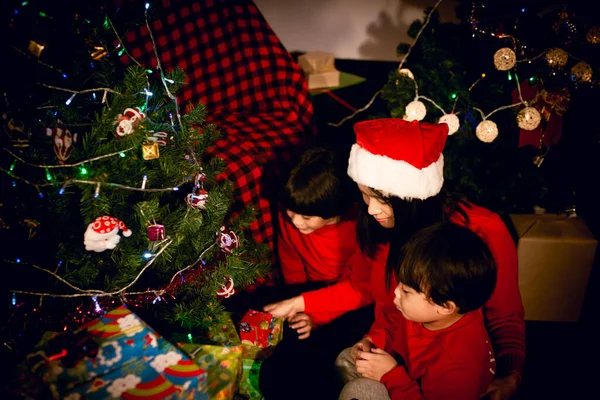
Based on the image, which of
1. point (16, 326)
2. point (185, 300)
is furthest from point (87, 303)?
point (185, 300)

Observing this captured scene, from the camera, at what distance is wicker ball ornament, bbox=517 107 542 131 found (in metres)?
1.72

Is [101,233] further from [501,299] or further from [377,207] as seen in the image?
[501,299]

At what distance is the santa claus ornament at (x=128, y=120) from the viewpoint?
3.64 feet

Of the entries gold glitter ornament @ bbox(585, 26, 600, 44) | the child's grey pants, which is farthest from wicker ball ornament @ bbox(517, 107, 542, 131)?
the child's grey pants

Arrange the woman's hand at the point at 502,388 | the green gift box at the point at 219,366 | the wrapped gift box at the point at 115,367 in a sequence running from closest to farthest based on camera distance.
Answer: the wrapped gift box at the point at 115,367 → the green gift box at the point at 219,366 → the woman's hand at the point at 502,388

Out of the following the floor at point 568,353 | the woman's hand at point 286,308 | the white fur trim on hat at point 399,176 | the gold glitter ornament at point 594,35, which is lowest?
the floor at point 568,353

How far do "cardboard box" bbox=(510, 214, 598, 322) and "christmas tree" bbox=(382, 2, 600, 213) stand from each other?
15 cm

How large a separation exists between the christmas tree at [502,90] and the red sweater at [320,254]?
1.78 feet

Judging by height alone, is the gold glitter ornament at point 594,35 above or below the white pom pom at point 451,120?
above

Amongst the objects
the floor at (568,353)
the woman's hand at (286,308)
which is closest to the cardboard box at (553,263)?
the floor at (568,353)

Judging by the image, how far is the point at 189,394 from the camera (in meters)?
0.98

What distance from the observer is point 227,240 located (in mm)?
1471

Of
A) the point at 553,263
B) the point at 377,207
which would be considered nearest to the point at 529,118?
the point at 553,263

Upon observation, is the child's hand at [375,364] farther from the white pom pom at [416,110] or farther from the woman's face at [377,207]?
the white pom pom at [416,110]
